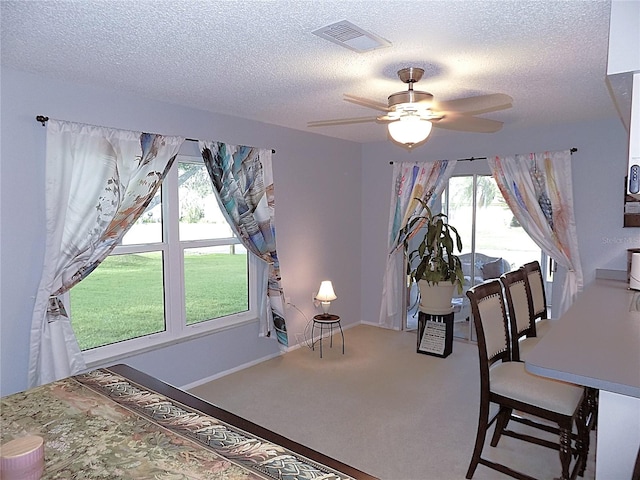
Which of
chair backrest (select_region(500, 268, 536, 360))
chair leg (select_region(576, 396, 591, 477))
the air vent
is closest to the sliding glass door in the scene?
chair backrest (select_region(500, 268, 536, 360))

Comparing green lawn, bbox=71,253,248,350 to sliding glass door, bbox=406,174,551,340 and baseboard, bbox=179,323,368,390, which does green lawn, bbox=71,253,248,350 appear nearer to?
baseboard, bbox=179,323,368,390

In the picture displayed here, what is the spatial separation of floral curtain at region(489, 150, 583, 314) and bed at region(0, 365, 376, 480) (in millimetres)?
3793

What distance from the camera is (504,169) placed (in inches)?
181

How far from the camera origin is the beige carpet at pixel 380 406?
2.72m

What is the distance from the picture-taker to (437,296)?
4.59m

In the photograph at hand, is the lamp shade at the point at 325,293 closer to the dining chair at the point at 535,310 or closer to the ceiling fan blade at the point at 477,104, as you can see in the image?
the dining chair at the point at 535,310

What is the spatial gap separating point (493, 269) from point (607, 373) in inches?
129

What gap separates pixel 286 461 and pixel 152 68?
2270mm

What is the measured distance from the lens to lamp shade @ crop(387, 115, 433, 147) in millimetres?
2461

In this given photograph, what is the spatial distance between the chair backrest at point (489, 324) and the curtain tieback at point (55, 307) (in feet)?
8.41

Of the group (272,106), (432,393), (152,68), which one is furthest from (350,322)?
(152,68)

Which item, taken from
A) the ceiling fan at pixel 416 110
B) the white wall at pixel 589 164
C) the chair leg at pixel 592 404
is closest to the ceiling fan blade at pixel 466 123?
the ceiling fan at pixel 416 110

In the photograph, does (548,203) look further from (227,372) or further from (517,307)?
(227,372)

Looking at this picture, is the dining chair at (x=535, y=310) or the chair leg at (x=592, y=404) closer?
the chair leg at (x=592, y=404)
